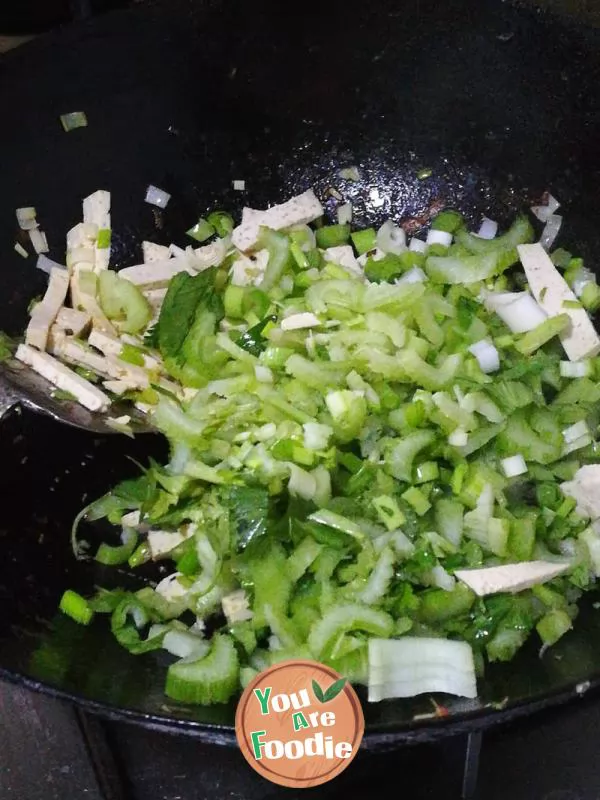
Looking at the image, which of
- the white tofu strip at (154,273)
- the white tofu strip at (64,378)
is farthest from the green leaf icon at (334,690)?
the white tofu strip at (154,273)

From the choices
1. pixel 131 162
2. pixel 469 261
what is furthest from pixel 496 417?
pixel 131 162

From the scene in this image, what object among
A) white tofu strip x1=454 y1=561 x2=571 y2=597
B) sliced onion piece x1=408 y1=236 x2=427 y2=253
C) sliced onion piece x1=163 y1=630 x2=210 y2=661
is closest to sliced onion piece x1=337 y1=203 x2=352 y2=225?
sliced onion piece x1=408 y1=236 x2=427 y2=253

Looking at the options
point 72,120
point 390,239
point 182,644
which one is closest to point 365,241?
point 390,239

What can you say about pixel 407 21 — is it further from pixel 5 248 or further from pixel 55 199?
pixel 5 248

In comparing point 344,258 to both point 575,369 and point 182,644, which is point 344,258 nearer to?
point 575,369

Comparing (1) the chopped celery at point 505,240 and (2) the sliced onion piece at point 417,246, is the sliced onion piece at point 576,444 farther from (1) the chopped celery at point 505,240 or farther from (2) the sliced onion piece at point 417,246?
(2) the sliced onion piece at point 417,246

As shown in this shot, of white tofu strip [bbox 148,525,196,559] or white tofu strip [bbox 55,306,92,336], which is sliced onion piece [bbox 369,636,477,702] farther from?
white tofu strip [bbox 55,306,92,336]
